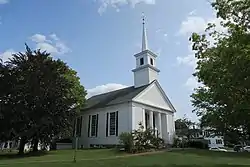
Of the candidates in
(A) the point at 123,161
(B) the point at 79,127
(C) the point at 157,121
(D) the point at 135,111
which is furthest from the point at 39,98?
(C) the point at 157,121

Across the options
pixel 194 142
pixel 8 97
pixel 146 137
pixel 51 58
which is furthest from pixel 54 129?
pixel 194 142

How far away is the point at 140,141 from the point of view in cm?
2592

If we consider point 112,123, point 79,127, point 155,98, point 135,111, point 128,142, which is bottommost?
point 128,142

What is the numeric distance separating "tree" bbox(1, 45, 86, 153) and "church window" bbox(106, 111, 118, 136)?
21.4ft

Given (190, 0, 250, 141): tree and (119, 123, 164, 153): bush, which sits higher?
(190, 0, 250, 141): tree

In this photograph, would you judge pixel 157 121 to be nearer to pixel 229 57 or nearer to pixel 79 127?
pixel 79 127

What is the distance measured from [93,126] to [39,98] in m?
11.8

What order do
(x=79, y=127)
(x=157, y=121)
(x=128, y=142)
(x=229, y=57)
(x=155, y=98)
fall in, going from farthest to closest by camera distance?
(x=79, y=127) → (x=157, y=121) → (x=155, y=98) → (x=128, y=142) → (x=229, y=57)

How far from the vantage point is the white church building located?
3123cm

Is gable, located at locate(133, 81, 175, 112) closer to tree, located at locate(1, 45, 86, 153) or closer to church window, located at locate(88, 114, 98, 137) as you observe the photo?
church window, located at locate(88, 114, 98, 137)

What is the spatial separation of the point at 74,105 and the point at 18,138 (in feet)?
22.8

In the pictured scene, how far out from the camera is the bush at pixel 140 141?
81.0 feet

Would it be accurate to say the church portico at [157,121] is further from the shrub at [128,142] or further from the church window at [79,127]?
the church window at [79,127]

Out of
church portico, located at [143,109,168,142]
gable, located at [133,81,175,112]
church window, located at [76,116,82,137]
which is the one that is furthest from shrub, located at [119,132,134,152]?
church window, located at [76,116,82,137]
